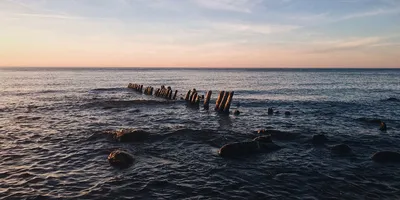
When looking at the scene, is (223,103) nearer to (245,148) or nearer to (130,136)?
(130,136)

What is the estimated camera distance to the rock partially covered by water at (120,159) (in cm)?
1307

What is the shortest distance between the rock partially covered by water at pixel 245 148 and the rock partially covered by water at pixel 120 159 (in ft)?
14.3

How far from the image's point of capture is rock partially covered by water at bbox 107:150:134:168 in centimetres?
1307

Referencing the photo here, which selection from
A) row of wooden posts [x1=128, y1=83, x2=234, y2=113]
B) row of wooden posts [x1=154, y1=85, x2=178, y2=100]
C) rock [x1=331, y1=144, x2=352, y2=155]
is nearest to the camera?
rock [x1=331, y1=144, x2=352, y2=155]

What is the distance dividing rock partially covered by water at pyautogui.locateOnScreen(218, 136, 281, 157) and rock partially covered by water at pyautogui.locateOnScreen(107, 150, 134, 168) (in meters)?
4.35

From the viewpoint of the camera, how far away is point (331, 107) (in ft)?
105

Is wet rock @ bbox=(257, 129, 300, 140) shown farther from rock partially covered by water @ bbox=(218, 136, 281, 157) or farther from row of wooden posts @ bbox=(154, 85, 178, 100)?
row of wooden posts @ bbox=(154, 85, 178, 100)

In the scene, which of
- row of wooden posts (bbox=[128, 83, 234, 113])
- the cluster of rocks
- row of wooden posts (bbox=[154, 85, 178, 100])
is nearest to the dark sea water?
the cluster of rocks

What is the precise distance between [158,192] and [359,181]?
25.0ft

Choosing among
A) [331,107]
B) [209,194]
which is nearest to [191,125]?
[209,194]

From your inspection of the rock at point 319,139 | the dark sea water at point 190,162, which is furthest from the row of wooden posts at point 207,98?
the rock at point 319,139

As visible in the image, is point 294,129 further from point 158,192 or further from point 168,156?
point 158,192

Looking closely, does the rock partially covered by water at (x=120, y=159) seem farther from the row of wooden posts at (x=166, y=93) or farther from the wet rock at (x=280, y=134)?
the row of wooden posts at (x=166, y=93)

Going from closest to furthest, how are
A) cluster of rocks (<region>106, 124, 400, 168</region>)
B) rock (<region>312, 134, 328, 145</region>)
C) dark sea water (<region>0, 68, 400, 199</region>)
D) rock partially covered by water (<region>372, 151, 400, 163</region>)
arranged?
dark sea water (<region>0, 68, 400, 199</region>), cluster of rocks (<region>106, 124, 400, 168</region>), rock partially covered by water (<region>372, 151, 400, 163</region>), rock (<region>312, 134, 328, 145</region>)
